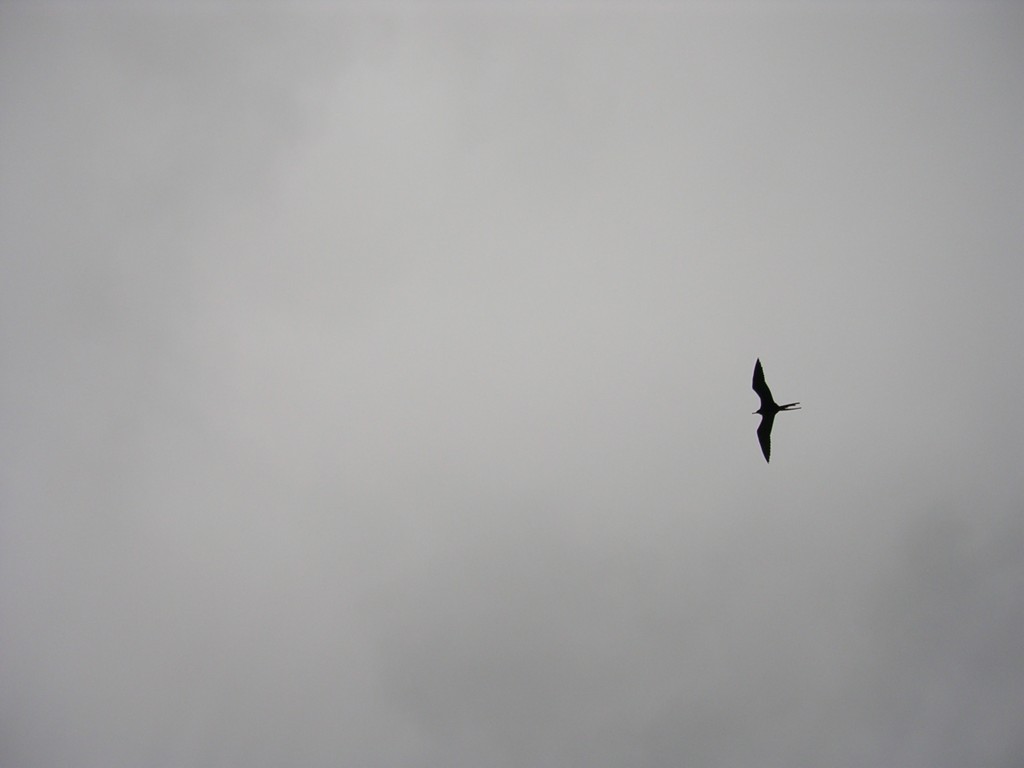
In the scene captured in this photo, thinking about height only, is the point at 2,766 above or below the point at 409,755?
above

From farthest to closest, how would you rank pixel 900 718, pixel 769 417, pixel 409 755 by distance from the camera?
pixel 409 755 → pixel 900 718 → pixel 769 417

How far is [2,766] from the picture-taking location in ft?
547

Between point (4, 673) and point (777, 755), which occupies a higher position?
point (4, 673)

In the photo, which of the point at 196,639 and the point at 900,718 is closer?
the point at 900,718

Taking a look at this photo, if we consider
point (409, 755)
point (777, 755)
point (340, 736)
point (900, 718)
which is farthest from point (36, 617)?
point (900, 718)

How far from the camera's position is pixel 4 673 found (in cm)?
17738

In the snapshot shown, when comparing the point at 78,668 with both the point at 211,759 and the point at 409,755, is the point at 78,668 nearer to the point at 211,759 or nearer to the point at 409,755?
the point at 211,759

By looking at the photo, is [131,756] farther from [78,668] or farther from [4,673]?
[4,673]

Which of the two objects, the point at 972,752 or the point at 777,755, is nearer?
the point at 972,752

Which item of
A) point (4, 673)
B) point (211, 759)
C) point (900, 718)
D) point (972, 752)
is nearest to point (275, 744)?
point (211, 759)

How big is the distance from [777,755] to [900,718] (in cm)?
3360

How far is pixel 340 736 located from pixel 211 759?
107 ft

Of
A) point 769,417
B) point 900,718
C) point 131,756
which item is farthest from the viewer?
point 900,718

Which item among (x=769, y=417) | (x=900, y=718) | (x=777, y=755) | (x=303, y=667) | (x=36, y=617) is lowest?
(x=777, y=755)
